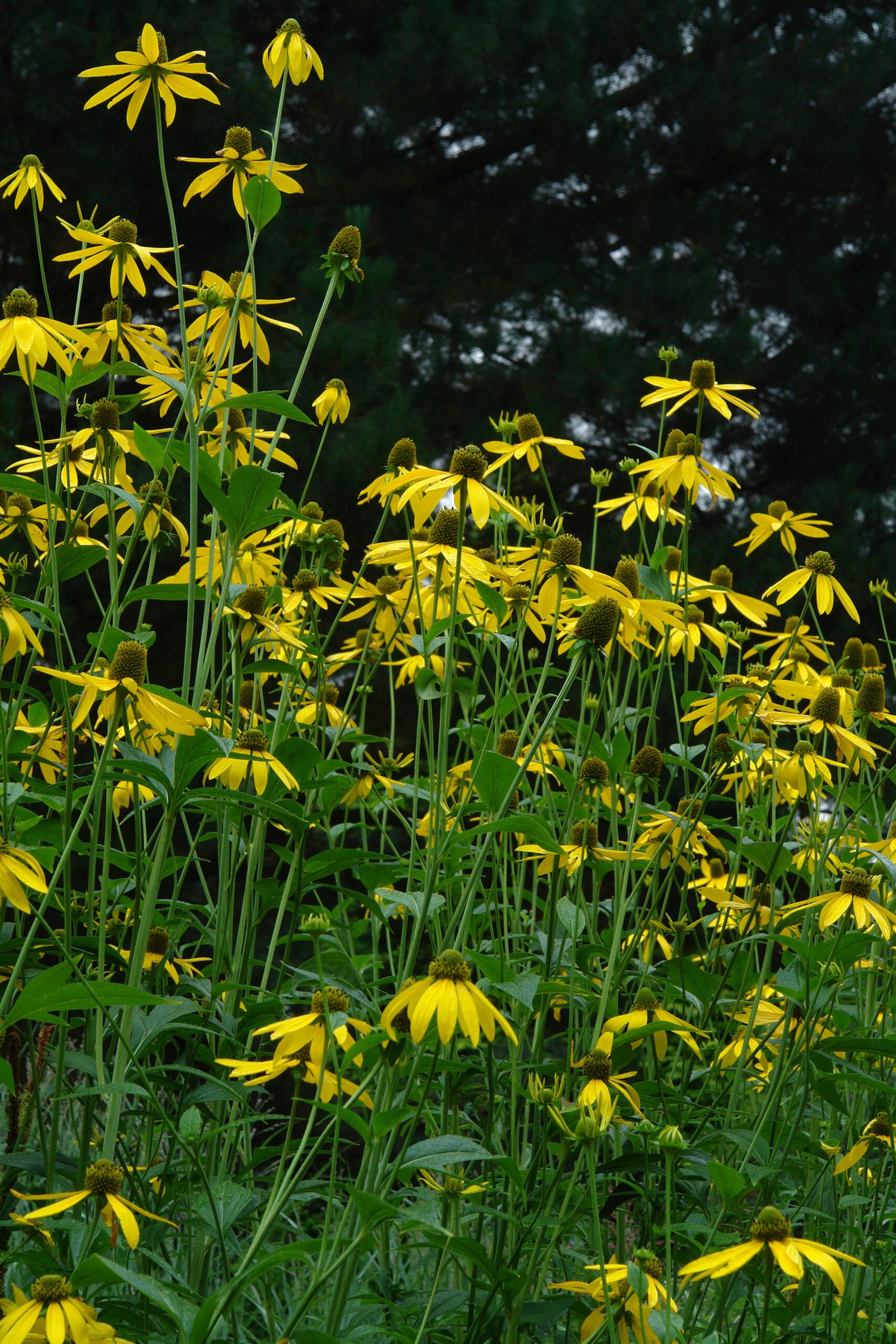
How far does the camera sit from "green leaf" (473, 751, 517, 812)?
3.84ft

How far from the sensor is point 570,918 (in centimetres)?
134

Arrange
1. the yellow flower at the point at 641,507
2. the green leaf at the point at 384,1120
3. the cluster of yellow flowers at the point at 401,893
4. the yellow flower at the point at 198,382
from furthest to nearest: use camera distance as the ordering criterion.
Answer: the yellow flower at the point at 641,507, the yellow flower at the point at 198,382, the cluster of yellow flowers at the point at 401,893, the green leaf at the point at 384,1120

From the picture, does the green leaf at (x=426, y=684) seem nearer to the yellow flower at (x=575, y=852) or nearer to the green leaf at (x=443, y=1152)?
the yellow flower at (x=575, y=852)

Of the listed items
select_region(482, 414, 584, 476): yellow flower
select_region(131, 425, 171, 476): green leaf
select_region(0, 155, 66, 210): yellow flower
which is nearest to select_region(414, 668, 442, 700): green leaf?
select_region(482, 414, 584, 476): yellow flower

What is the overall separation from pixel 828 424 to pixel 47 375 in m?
5.64

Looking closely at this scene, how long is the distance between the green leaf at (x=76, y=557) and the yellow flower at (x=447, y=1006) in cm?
57

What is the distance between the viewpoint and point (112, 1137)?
1.07m

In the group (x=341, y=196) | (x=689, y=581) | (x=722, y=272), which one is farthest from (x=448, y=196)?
(x=689, y=581)

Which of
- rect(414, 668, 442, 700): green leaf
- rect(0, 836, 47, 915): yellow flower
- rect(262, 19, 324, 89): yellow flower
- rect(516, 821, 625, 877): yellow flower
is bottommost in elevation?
rect(516, 821, 625, 877): yellow flower

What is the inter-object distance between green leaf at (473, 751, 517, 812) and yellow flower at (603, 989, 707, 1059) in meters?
0.27

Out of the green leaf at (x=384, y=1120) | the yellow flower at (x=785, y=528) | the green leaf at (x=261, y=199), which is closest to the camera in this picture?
the green leaf at (x=384, y=1120)

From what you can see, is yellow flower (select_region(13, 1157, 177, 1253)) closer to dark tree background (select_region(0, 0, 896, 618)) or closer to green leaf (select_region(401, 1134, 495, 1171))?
green leaf (select_region(401, 1134, 495, 1171))

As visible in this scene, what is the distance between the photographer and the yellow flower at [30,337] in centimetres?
130

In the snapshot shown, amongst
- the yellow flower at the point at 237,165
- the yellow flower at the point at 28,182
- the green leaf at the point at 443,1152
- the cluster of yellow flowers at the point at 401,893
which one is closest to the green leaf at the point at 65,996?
the cluster of yellow flowers at the point at 401,893
